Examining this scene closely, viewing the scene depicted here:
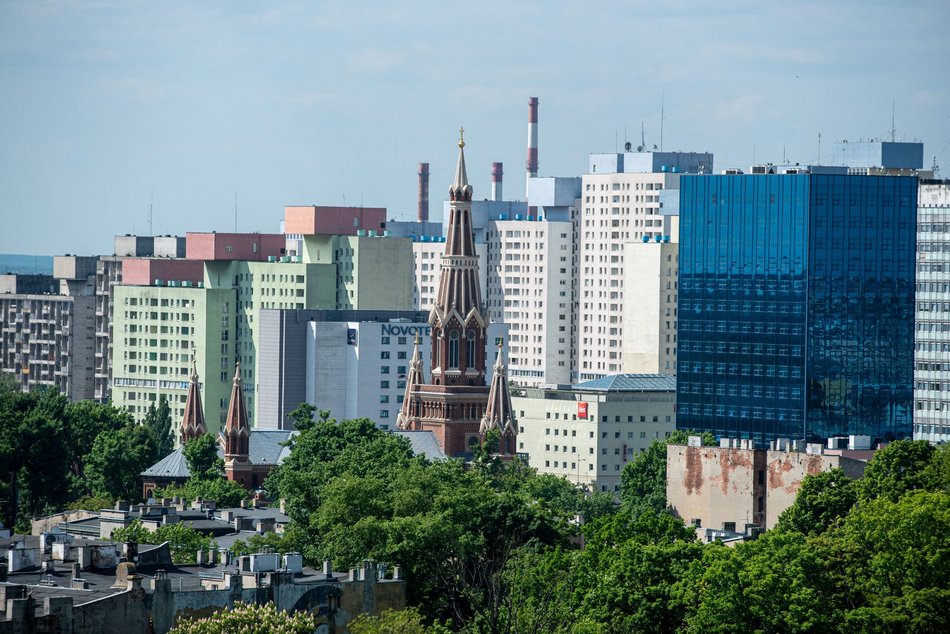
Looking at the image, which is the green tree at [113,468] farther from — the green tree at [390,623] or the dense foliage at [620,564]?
the green tree at [390,623]

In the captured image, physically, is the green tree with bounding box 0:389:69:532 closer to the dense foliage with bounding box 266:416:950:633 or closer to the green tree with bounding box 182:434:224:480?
the green tree with bounding box 182:434:224:480

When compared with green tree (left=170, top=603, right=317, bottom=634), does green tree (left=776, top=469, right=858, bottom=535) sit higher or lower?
higher

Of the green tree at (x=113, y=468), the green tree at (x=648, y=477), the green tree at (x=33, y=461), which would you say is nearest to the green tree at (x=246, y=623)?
the green tree at (x=33, y=461)

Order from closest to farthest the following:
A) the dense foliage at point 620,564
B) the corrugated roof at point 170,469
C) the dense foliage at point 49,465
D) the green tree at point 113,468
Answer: the dense foliage at point 620,564
the dense foliage at point 49,465
the green tree at point 113,468
the corrugated roof at point 170,469

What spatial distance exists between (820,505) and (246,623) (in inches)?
1959

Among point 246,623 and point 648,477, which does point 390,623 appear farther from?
point 648,477

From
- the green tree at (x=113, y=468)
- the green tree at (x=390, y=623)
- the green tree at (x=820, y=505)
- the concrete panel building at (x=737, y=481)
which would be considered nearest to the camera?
the green tree at (x=390, y=623)

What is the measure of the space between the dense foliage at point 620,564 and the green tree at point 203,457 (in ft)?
224

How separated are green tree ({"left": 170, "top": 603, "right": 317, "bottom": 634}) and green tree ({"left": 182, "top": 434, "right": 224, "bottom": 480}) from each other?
339 feet

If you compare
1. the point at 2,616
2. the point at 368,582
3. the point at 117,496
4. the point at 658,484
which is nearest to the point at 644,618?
the point at 368,582

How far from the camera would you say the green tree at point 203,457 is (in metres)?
196

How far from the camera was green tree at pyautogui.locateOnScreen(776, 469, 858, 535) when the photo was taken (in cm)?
13112

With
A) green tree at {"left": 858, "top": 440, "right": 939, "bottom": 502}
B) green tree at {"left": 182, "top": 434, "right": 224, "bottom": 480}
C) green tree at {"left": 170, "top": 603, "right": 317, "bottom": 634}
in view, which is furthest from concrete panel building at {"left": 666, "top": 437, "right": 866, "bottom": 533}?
green tree at {"left": 170, "top": 603, "right": 317, "bottom": 634}

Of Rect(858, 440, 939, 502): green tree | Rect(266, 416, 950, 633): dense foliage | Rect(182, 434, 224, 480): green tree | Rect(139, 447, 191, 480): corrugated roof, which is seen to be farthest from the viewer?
Rect(182, 434, 224, 480): green tree
